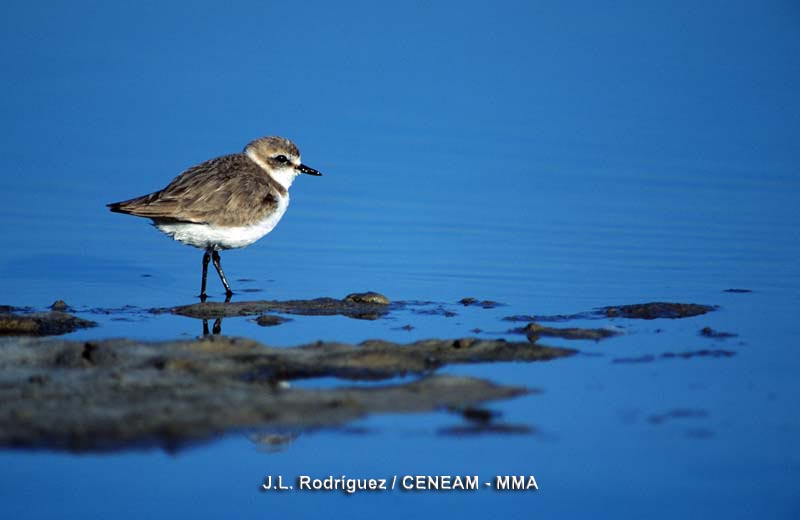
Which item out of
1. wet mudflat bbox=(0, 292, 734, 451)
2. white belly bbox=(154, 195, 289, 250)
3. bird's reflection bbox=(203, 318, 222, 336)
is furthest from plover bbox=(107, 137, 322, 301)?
wet mudflat bbox=(0, 292, 734, 451)

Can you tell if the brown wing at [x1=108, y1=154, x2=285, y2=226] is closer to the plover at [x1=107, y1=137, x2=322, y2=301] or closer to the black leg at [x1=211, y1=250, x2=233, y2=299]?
the plover at [x1=107, y1=137, x2=322, y2=301]

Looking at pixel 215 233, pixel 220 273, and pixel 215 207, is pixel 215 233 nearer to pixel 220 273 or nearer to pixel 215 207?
pixel 215 207

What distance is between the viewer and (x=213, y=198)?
37.9 feet

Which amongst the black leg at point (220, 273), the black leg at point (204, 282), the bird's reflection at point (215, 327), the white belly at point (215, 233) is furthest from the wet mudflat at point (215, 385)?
the black leg at point (220, 273)

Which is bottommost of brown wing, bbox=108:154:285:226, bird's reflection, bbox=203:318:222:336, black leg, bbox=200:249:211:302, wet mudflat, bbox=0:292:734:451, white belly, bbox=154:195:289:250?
wet mudflat, bbox=0:292:734:451

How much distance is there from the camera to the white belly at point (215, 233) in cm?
1152

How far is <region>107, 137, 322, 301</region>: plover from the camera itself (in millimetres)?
11367

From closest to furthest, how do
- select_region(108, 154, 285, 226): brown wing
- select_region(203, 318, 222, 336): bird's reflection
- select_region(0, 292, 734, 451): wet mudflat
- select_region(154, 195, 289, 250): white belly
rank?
1. select_region(0, 292, 734, 451): wet mudflat
2. select_region(203, 318, 222, 336): bird's reflection
3. select_region(108, 154, 285, 226): brown wing
4. select_region(154, 195, 289, 250): white belly

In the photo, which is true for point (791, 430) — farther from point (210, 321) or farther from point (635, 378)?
point (210, 321)

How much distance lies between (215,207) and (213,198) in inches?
4.2

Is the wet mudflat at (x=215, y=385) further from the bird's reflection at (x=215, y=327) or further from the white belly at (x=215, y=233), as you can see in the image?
the white belly at (x=215, y=233)

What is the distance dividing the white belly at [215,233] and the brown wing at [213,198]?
64mm

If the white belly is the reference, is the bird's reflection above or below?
below

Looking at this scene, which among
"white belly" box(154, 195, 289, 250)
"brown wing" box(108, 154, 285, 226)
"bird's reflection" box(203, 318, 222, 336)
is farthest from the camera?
"white belly" box(154, 195, 289, 250)
